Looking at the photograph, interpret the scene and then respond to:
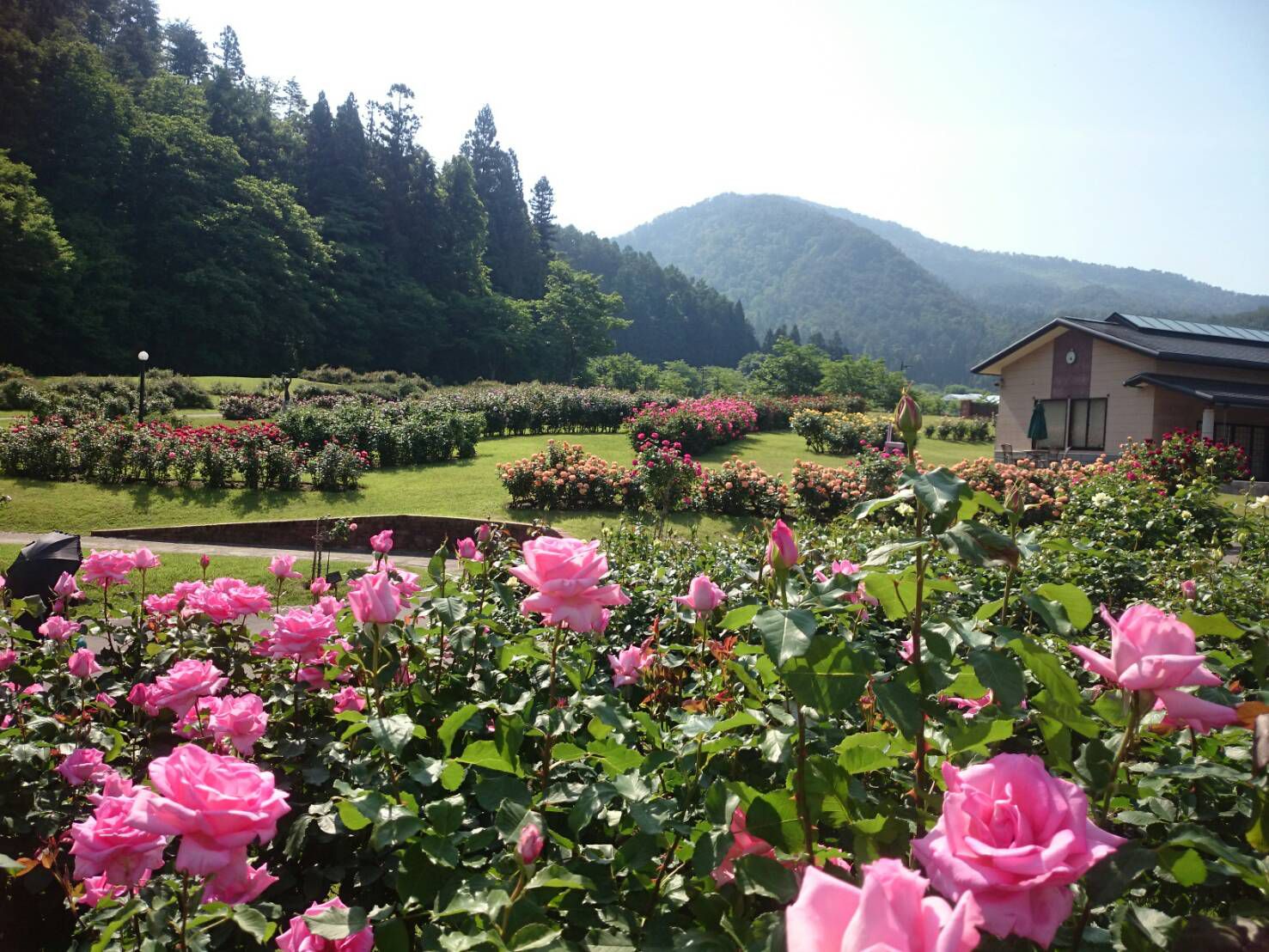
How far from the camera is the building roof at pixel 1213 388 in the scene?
17.9 meters

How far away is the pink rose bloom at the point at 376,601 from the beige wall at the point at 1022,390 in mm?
25134

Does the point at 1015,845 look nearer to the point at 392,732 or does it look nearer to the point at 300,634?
the point at 392,732

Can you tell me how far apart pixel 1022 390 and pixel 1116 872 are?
26100 millimetres

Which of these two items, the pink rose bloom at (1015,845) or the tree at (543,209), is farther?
the tree at (543,209)

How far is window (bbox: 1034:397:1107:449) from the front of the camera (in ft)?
70.4

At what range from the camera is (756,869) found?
0.84 m

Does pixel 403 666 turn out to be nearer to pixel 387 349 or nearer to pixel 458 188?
pixel 387 349

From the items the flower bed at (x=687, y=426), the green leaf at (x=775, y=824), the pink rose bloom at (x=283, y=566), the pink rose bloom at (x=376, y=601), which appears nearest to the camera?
the green leaf at (x=775, y=824)

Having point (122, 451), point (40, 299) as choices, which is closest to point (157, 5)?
point (40, 299)

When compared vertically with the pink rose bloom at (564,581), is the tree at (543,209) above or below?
above

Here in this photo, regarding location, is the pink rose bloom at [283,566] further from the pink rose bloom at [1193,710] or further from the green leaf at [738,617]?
the pink rose bloom at [1193,710]

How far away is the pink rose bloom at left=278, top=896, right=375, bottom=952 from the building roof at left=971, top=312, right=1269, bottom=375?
2270 centimetres

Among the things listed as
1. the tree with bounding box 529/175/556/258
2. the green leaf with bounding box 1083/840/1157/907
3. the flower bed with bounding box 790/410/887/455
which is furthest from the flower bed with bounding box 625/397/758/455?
the tree with bounding box 529/175/556/258

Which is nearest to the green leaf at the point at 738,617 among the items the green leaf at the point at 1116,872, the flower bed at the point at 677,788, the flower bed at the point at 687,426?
the flower bed at the point at 677,788
